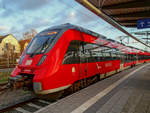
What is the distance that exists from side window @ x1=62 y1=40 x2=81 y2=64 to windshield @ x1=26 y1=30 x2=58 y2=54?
85 centimetres

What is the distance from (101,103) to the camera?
14.5 ft

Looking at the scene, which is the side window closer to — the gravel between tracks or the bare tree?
the gravel between tracks

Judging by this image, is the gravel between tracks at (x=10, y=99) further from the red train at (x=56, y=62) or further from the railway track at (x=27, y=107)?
the red train at (x=56, y=62)

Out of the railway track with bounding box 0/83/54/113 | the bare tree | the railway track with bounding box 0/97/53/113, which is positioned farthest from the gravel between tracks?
the bare tree

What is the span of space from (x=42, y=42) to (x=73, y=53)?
1.48 meters

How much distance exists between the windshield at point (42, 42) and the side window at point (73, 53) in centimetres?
85

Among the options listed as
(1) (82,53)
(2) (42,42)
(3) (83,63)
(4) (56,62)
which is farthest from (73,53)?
(2) (42,42)

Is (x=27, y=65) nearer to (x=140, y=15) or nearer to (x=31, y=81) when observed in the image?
(x=31, y=81)

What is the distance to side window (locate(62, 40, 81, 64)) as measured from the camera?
5.47 m

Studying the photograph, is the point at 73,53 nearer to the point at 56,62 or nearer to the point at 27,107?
the point at 56,62

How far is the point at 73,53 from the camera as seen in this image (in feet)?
19.1

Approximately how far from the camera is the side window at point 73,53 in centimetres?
547

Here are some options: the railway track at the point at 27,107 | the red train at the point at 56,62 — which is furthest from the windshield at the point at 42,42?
the railway track at the point at 27,107

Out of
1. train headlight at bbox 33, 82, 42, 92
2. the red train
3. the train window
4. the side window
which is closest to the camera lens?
train headlight at bbox 33, 82, 42, 92
